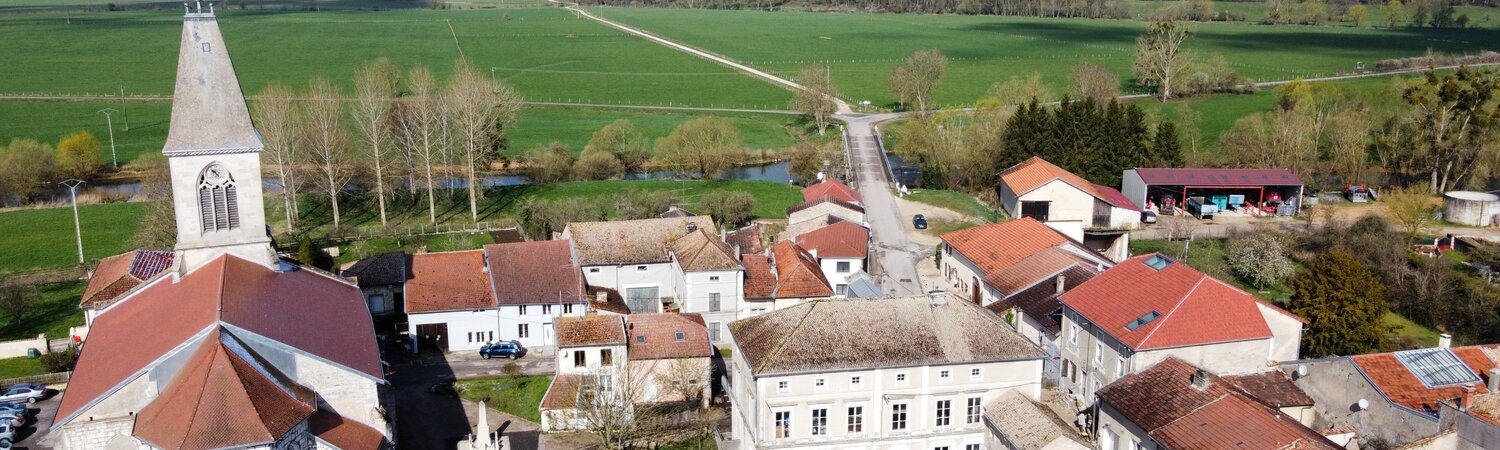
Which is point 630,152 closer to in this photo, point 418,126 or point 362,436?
point 418,126

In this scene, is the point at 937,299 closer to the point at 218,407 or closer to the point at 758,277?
the point at 758,277

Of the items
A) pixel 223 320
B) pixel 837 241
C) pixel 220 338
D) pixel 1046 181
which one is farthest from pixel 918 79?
pixel 220 338

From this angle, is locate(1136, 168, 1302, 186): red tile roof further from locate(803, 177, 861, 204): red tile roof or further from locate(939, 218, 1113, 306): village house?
locate(939, 218, 1113, 306): village house

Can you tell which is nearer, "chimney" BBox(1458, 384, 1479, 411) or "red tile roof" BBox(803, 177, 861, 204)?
"chimney" BBox(1458, 384, 1479, 411)

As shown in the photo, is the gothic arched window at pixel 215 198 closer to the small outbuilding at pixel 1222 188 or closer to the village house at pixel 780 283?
the village house at pixel 780 283

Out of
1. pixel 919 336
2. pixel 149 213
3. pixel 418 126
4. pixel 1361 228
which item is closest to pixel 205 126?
pixel 919 336

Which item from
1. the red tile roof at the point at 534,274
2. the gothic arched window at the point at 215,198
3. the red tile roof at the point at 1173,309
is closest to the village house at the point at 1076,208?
the red tile roof at the point at 1173,309

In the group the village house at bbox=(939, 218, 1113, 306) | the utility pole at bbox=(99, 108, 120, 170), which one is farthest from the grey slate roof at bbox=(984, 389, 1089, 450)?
the utility pole at bbox=(99, 108, 120, 170)
